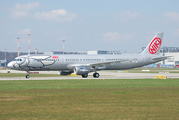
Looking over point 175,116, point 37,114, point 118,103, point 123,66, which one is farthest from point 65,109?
point 123,66

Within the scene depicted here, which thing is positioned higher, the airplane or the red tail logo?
the red tail logo

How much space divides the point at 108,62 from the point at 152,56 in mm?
11517

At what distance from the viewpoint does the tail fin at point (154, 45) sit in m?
66.6

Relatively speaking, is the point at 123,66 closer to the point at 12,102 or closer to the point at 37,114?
the point at 12,102

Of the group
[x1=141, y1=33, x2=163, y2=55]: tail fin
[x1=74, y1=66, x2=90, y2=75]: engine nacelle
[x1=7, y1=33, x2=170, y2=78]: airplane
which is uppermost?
[x1=141, y1=33, x2=163, y2=55]: tail fin

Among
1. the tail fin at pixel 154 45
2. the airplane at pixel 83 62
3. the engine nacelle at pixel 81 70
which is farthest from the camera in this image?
the tail fin at pixel 154 45

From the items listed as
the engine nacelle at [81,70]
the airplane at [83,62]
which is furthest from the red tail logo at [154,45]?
the engine nacelle at [81,70]

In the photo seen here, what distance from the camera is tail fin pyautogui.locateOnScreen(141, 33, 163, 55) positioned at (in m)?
66.6

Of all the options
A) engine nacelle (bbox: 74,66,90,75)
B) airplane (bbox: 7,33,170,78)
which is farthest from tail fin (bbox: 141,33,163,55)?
engine nacelle (bbox: 74,66,90,75)

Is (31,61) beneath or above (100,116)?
above

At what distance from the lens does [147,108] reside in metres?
19.7

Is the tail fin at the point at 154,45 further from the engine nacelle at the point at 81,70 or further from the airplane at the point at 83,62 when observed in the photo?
the engine nacelle at the point at 81,70

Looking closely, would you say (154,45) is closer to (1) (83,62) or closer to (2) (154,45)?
(2) (154,45)

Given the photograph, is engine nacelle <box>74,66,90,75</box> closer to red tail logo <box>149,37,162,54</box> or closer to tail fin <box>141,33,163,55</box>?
tail fin <box>141,33,163,55</box>
